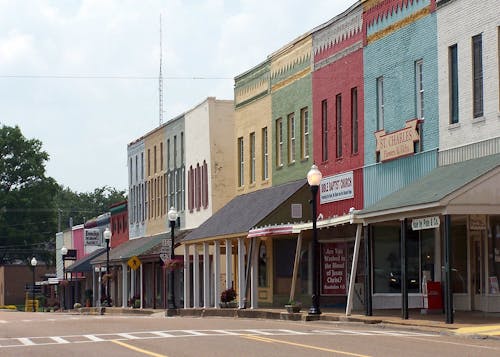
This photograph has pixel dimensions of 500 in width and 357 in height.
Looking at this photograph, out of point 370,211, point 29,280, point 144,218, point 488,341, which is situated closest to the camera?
point 488,341

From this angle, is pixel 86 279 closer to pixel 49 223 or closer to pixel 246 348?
pixel 49 223

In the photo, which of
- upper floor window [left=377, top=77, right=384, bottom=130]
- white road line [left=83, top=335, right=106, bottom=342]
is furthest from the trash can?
white road line [left=83, top=335, right=106, bottom=342]

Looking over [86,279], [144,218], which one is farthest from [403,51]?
[86,279]

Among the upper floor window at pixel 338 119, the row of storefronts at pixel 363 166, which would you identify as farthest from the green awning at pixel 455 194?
the upper floor window at pixel 338 119

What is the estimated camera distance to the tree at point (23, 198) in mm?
111250

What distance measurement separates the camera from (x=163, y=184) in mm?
65500

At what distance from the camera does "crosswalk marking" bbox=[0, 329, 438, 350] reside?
23.8 metres

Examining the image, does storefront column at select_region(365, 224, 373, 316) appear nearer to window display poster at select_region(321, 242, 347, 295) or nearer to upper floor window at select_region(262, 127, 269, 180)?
window display poster at select_region(321, 242, 347, 295)

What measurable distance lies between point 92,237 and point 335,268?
45.2 metres

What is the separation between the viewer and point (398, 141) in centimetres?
3534

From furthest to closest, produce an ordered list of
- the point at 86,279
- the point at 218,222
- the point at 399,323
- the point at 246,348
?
the point at 86,279 → the point at 218,222 → the point at 399,323 → the point at 246,348

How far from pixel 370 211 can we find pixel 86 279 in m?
57.8

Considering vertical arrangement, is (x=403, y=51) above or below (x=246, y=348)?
above

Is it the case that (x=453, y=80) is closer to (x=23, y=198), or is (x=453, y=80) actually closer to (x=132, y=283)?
(x=132, y=283)
